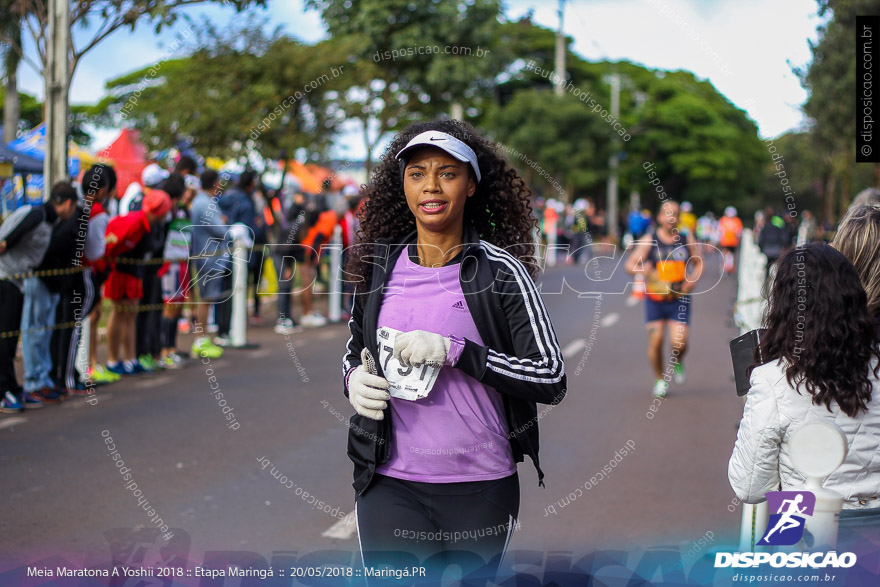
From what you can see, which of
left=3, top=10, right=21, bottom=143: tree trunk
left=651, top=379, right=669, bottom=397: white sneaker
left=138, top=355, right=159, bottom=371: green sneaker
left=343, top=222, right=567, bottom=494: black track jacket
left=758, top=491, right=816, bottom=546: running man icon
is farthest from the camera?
left=3, top=10, right=21, bottom=143: tree trunk

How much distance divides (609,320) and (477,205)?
12961mm

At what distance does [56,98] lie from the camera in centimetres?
908

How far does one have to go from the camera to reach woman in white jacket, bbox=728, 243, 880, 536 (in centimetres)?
258

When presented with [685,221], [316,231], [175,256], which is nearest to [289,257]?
[316,231]

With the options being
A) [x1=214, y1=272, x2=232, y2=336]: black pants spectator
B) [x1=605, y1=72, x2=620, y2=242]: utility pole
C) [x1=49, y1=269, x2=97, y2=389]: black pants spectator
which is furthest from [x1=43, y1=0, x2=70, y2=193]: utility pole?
[x1=605, y1=72, x2=620, y2=242]: utility pole

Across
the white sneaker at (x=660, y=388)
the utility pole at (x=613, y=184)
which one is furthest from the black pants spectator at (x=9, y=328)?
the utility pole at (x=613, y=184)

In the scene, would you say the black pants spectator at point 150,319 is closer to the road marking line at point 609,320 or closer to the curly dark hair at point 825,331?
the road marking line at point 609,320

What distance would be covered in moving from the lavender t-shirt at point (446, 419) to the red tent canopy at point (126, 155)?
53.4 ft

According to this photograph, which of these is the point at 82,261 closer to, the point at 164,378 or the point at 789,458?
the point at 164,378

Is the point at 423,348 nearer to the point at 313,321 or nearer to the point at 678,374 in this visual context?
the point at 678,374

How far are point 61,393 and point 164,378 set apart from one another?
Result: 1.38m

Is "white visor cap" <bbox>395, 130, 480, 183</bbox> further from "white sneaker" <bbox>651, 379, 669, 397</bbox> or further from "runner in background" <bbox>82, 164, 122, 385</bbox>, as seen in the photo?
"white sneaker" <bbox>651, 379, 669, 397</bbox>

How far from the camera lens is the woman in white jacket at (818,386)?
2.58 meters

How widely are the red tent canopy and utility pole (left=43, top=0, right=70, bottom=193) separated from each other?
29.0 ft
